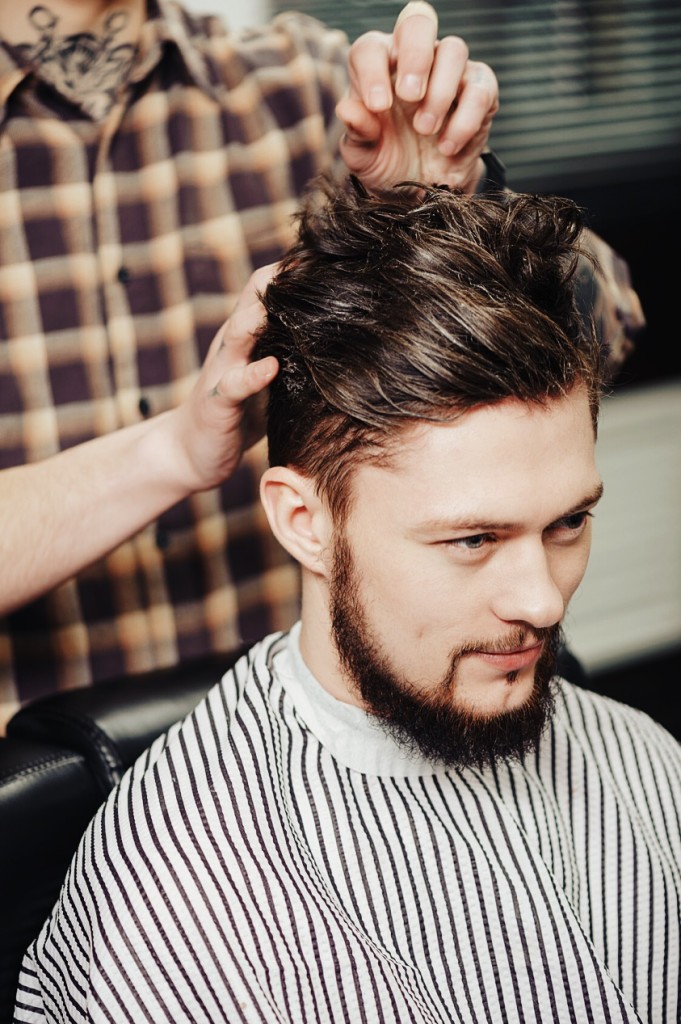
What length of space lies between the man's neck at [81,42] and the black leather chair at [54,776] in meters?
0.98

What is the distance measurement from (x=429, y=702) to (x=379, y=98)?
72cm

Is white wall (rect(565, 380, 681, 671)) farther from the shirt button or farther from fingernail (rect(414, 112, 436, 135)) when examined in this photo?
fingernail (rect(414, 112, 436, 135))

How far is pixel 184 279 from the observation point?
1.82 metres

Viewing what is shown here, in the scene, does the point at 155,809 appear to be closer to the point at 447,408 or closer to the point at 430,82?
the point at 447,408

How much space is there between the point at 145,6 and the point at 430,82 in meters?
0.73

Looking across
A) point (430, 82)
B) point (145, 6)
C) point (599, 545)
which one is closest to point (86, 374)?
point (145, 6)

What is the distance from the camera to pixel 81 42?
68.4 inches

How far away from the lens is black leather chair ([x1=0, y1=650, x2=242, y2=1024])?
1.18 meters

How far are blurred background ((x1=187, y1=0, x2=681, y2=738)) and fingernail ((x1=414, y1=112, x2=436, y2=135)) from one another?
1526mm

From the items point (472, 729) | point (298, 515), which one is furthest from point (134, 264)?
point (472, 729)

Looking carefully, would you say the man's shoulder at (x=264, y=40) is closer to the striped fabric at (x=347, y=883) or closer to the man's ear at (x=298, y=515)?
the man's ear at (x=298, y=515)

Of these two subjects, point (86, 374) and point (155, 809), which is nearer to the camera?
point (155, 809)

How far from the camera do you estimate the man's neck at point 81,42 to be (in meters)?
1.67

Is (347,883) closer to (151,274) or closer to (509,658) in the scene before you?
(509,658)
